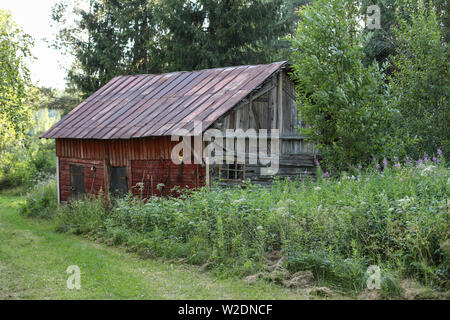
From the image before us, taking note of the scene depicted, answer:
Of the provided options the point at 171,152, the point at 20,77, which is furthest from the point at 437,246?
the point at 20,77

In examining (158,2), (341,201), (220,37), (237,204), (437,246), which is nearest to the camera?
(437,246)

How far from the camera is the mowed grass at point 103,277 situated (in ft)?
25.3

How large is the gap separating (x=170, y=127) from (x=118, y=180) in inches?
148

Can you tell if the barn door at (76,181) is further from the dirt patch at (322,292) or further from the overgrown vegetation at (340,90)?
the dirt patch at (322,292)

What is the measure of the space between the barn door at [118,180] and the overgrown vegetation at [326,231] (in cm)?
494

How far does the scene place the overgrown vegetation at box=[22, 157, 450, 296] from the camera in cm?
750

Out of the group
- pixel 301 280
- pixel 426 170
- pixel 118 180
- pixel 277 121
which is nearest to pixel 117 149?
pixel 118 180

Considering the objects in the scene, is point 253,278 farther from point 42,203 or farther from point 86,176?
point 42,203

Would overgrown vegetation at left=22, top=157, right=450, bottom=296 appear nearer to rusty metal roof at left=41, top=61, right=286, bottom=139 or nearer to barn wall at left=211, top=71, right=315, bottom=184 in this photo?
rusty metal roof at left=41, top=61, right=286, bottom=139

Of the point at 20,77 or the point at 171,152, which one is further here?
the point at 20,77

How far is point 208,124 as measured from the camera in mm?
13320

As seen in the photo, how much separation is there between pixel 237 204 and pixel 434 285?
13.3 ft

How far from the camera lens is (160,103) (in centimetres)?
1683

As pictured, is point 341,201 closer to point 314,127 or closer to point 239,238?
point 239,238
